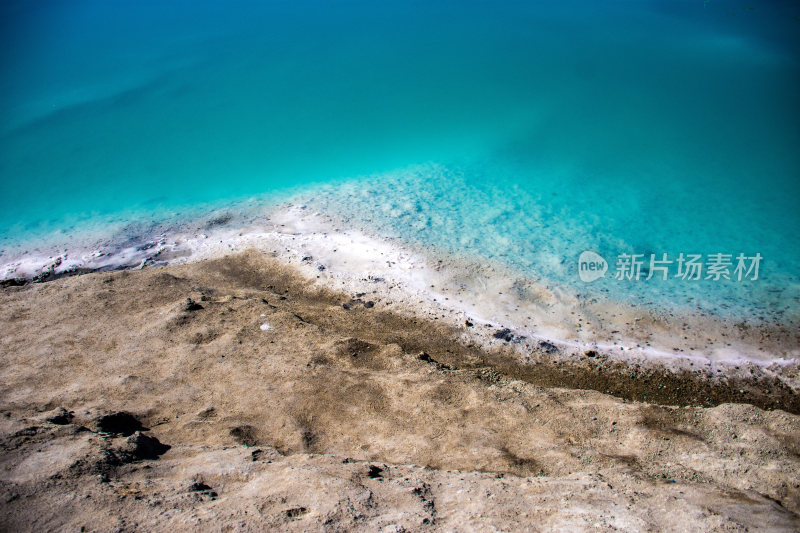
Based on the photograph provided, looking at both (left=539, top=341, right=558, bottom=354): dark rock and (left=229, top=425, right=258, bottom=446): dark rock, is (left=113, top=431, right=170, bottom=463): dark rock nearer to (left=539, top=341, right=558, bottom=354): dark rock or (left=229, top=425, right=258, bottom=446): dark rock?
(left=229, top=425, right=258, bottom=446): dark rock

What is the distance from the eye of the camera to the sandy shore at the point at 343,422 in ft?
7.06

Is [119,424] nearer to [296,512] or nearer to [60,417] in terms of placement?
[60,417]

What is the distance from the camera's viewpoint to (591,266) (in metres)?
5.26

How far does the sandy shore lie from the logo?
48.3 inches

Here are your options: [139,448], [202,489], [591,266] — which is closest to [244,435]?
[139,448]

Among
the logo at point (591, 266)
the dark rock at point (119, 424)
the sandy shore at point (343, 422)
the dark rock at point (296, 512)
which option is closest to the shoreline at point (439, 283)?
the sandy shore at point (343, 422)

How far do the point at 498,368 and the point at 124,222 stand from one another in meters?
5.23

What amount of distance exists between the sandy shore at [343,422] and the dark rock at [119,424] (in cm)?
1

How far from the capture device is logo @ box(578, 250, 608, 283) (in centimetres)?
509

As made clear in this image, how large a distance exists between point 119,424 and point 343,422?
1.29m

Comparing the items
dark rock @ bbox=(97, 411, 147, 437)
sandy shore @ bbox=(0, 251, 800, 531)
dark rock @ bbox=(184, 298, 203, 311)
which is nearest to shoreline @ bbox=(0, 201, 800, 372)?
sandy shore @ bbox=(0, 251, 800, 531)

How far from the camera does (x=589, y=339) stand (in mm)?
4227

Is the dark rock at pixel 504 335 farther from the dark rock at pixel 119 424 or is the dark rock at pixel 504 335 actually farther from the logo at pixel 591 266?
the dark rock at pixel 119 424

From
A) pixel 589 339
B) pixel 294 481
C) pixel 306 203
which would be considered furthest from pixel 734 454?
pixel 306 203
